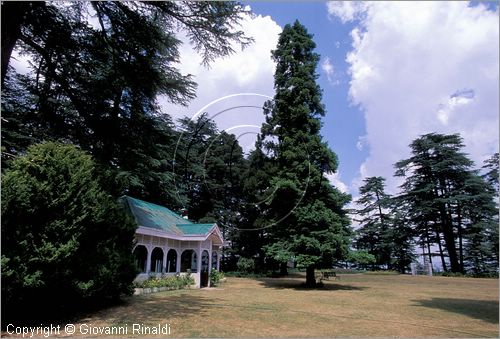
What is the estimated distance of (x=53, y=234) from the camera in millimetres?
7898

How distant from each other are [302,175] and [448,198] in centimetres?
2396

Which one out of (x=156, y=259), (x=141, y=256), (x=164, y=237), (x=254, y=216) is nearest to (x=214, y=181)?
(x=254, y=216)

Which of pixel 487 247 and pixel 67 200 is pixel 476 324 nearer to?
pixel 67 200

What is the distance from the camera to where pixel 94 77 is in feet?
37.3

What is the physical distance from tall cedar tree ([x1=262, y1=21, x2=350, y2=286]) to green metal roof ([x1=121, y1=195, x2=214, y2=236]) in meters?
5.00

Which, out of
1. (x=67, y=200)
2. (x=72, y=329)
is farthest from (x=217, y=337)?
(x=67, y=200)

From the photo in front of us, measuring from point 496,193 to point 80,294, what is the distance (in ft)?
139

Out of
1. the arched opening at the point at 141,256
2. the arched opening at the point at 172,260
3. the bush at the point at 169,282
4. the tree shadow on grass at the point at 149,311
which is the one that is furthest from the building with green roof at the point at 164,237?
the tree shadow on grass at the point at 149,311

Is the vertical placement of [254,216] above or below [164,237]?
above

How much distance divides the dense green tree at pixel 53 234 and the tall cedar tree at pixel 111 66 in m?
2.03

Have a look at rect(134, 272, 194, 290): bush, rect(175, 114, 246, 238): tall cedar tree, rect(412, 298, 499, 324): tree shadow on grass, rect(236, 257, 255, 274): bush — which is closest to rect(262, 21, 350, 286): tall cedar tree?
rect(134, 272, 194, 290): bush

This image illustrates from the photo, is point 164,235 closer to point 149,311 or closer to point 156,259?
point 156,259

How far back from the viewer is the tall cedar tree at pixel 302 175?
2081 cm

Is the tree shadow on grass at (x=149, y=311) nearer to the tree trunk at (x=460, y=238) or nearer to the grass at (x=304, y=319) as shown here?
the grass at (x=304, y=319)
